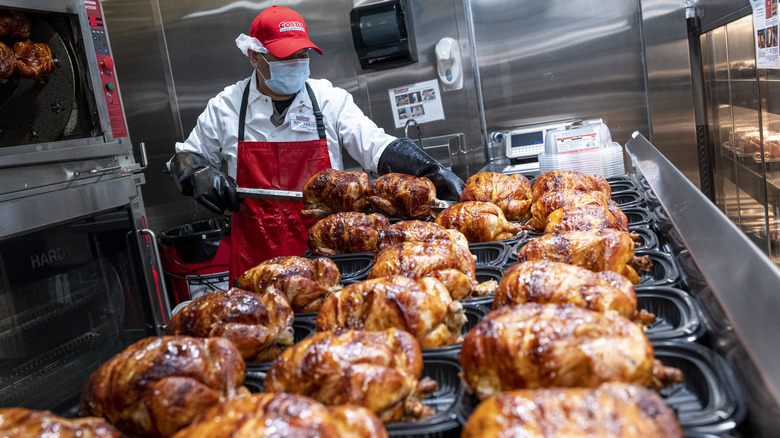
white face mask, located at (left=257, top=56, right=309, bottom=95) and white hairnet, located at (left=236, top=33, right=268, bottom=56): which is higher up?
white hairnet, located at (left=236, top=33, right=268, bottom=56)

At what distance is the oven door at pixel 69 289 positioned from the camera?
10.1 feet

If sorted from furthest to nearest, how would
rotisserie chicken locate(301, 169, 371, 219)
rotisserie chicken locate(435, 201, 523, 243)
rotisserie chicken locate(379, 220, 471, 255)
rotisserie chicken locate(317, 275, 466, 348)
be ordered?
rotisserie chicken locate(301, 169, 371, 219) → rotisserie chicken locate(435, 201, 523, 243) → rotisserie chicken locate(379, 220, 471, 255) → rotisserie chicken locate(317, 275, 466, 348)

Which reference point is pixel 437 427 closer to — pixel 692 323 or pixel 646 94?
pixel 692 323

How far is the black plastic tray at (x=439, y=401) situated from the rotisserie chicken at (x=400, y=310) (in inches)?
3.3

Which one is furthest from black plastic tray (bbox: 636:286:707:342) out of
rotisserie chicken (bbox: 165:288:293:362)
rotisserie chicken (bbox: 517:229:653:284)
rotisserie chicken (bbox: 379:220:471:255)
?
rotisserie chicken (bbox: 165:288:293:362)

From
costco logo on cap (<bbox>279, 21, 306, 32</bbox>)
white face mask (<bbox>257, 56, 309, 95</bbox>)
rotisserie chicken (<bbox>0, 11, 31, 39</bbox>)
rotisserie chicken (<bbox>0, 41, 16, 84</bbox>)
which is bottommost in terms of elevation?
white face mask (<bbox>257, 56, 309, 95</bbox>)

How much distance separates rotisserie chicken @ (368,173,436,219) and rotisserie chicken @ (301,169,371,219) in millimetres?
67

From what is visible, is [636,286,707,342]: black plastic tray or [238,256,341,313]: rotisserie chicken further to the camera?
[238,256,341,313]: rotisserie chicken

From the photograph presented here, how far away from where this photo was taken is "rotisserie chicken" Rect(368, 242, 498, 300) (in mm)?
1711

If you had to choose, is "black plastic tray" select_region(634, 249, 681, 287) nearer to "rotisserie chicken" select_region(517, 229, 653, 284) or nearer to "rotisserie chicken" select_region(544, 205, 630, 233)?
"rotisserie chicken" select_region(517, 229, 653, 284)

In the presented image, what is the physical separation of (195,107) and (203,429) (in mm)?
5594

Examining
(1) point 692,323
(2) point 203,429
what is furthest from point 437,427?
(1) point 692,323

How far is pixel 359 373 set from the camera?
1135mm

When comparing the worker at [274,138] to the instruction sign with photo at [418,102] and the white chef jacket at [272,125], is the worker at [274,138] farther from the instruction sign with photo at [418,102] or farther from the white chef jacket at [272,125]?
the instruction sign with photo at [418,102]
